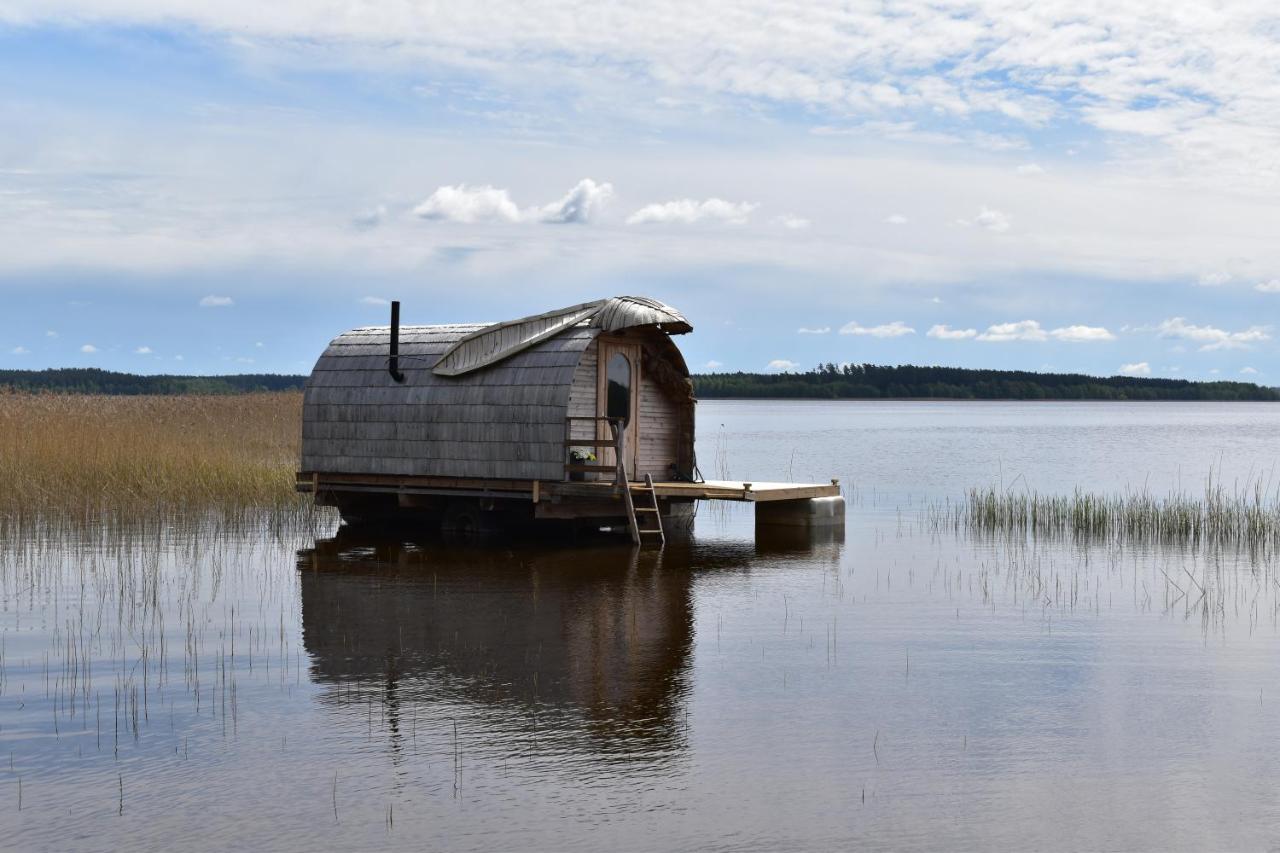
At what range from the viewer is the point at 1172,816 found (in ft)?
27.3

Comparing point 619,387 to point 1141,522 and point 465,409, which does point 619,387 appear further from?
point 1141,522

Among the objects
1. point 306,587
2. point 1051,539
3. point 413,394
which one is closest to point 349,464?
point 413,394

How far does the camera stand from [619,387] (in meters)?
23.1

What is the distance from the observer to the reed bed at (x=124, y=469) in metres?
24.1

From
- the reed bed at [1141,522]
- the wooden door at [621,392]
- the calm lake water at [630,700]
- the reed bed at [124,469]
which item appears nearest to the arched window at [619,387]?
the wooden door at [621,392]

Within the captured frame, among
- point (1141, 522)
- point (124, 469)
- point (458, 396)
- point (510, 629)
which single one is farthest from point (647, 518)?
point (124, 469)

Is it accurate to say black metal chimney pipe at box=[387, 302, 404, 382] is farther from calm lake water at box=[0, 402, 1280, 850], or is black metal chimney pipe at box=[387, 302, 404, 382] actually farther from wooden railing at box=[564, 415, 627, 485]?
calm lake water at box=[0, 402, 1280, 850]

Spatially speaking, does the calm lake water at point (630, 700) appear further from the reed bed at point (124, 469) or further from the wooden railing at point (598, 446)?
the reed bed at point (124, 469)

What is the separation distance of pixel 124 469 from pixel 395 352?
6236 mm

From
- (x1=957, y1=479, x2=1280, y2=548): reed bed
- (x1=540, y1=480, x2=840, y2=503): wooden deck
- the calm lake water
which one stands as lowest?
the calm lake water

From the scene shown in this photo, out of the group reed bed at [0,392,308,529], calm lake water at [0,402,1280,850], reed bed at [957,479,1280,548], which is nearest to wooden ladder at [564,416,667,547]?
calm lake water at [0,402,1280,850]

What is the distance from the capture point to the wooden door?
22578 millimetres

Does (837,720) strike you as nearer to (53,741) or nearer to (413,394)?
(53,741)

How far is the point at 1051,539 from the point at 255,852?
18.1m
